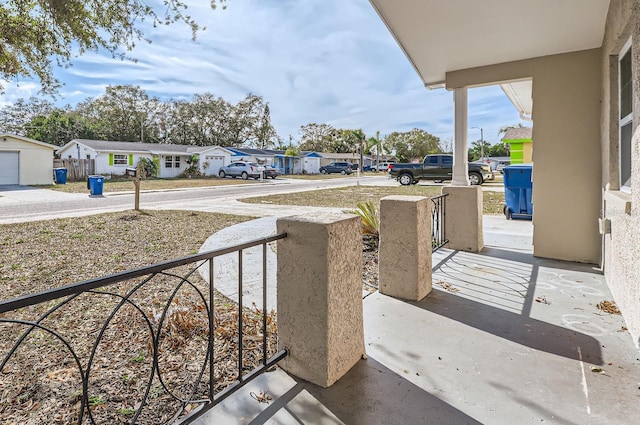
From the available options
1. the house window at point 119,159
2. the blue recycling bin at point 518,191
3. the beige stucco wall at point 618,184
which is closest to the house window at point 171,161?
the house window at point 119,159

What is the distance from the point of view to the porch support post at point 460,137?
5773 millimetres

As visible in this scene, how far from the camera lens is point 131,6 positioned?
6.14m

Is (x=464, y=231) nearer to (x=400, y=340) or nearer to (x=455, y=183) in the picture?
(x=455, y=183)

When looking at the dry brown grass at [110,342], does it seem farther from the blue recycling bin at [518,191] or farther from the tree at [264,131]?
the tree at [264,131]

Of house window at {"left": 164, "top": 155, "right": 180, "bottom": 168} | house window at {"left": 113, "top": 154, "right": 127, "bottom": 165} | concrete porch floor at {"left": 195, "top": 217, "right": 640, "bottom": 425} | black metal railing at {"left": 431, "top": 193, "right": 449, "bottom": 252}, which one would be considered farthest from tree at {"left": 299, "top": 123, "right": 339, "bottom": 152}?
concrete porch floor at {"left": 195, "top": 217, "right": 640, "bottom": 425}

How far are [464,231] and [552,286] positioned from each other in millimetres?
1627

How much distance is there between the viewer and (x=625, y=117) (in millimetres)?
3383

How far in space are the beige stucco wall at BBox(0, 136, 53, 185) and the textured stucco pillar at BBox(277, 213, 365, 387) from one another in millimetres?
25461

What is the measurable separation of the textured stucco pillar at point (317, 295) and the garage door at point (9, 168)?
25.8 metres

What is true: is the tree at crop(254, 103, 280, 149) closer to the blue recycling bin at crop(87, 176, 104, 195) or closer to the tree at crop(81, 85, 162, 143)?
the tree at crop(81, 85, 162, 143)

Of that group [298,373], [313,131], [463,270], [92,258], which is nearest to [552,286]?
[463,270]

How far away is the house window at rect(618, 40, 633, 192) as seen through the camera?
130 inches

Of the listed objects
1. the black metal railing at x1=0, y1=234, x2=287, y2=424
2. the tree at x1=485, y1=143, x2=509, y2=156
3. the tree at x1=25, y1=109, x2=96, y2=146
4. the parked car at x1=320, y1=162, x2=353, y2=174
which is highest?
the tree at x1=485, y1=143, x2=509, y2=156

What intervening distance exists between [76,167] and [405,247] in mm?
28193
